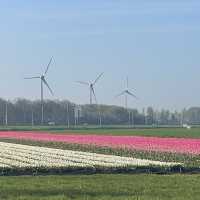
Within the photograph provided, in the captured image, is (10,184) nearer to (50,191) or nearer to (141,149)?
(50,191)

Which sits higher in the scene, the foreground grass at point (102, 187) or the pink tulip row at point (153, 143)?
the pink tulip row at point (153, 143)

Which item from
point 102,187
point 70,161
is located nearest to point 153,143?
point 70,161

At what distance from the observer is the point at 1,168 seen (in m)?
23.2

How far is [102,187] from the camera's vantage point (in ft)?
56.4

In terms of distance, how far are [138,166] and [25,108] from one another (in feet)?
522

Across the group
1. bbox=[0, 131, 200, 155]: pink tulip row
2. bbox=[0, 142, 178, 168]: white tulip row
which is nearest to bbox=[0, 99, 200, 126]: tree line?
bbox=[0, 131, 200, 155]: pink tulip row

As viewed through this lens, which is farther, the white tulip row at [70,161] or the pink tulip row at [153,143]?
the pink tulip row at [153,143]

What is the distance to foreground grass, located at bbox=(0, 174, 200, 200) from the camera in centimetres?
1519

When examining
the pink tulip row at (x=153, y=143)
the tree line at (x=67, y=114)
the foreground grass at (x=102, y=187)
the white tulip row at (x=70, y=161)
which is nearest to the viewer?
the foreground grass at (x=102, y=187)

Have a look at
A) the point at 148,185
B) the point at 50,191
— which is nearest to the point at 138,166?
the point at 148,185

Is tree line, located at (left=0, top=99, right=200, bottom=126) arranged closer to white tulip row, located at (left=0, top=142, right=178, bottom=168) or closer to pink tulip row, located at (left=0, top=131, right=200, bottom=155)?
pink tulip row, located at (left=0, top=131, right=200, bottom=155)

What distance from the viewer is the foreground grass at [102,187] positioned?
1519 centimetres

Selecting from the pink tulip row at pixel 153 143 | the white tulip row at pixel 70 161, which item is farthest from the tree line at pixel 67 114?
the white tulip row at pixel 70 161

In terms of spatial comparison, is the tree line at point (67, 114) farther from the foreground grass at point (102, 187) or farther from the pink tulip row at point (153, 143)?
the foreground grass at point (102, 187)
